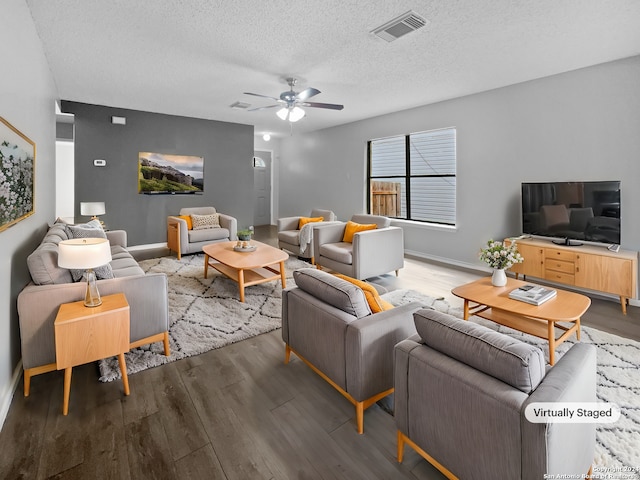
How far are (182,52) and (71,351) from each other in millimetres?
3095

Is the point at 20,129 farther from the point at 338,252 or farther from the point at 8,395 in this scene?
the point at 338,252

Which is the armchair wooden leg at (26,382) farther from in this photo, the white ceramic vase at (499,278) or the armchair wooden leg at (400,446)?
the white ceramic vase at (499,278)

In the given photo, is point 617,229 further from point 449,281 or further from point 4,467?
point 4,467

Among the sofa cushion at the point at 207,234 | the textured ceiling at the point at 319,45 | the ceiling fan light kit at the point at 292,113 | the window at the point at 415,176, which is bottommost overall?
the sofa cushion at the point at 207,234

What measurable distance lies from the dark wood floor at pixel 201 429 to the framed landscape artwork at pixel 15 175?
1.14 m

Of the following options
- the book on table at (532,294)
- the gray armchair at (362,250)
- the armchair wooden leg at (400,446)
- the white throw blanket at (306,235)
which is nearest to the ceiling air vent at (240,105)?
the white throw blanket at (306,235)

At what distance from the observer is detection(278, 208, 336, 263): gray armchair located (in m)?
5.43

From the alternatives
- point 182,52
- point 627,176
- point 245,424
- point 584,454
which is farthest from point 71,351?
point 627,176

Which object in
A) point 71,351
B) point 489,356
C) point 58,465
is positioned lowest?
point 58,465

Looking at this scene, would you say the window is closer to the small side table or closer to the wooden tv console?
the wooden tv console

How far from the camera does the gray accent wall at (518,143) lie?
12.4 ft

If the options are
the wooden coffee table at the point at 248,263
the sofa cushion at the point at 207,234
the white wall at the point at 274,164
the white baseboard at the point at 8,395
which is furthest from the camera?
the white wall at the point at 274,164

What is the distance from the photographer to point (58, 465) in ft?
5.36

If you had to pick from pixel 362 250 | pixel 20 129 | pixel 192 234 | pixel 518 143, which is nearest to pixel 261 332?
pixel 362 250
